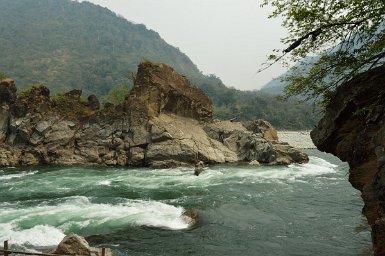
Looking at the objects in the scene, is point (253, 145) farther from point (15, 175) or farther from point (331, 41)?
point (331, 41)

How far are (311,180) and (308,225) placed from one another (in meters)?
16.0

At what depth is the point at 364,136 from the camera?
11.5 metres

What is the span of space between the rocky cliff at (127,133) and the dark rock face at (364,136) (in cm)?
Answer: 3302

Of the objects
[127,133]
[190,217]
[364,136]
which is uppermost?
[364,136]

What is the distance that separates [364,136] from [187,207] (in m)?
15.0

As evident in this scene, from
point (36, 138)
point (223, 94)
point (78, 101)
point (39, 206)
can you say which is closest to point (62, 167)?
point (36, 138)

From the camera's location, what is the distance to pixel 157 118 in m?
49.3

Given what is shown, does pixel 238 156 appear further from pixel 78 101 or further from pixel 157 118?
pixel 78 101

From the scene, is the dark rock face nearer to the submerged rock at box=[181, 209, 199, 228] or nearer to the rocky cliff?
the submerged rock at box=[181, 209, 199, 228]

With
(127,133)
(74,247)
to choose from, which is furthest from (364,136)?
(127,133)

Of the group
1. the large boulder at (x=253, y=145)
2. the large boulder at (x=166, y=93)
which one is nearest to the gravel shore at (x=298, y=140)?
the large boulder at (x=253, y=145)

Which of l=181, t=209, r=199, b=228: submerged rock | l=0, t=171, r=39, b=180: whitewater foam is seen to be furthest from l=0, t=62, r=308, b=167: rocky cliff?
l=181, t=209, r=199, b=228: submerged rock

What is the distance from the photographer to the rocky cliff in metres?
46.9

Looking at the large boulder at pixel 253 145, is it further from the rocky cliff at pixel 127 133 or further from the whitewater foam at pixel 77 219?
the whitewater foam at pixel 77 219
